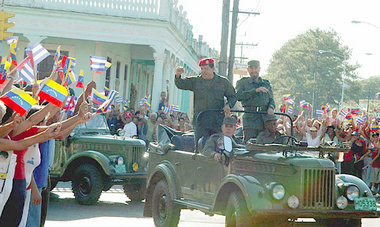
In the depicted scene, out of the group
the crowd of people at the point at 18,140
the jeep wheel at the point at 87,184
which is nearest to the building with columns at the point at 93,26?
the jeep wheel at the point at 87,184

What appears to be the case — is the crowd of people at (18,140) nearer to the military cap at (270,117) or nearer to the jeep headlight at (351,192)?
the jeep headlight at (351,192)

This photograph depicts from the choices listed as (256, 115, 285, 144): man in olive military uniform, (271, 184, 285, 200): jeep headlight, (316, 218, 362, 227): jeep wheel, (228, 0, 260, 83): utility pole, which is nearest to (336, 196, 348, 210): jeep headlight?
(316, 218, 362, 227): jeep wheel

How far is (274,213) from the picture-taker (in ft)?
26.2

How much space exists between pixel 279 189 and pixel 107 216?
4.70 m

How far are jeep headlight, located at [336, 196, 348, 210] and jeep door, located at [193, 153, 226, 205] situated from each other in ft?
4.78

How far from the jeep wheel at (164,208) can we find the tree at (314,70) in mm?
83541

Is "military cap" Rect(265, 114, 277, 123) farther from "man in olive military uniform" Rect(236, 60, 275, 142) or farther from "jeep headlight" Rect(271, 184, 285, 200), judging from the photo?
"jeep headlight" Rect(271, 184, 285, 200)

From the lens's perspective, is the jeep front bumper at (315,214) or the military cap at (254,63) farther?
the military cap at (254,63)

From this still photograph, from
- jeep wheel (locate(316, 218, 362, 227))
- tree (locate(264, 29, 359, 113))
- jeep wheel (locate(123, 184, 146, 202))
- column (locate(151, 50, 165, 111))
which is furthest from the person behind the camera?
tree (locate(264, 29, 359, 113))

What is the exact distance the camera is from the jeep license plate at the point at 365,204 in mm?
8398

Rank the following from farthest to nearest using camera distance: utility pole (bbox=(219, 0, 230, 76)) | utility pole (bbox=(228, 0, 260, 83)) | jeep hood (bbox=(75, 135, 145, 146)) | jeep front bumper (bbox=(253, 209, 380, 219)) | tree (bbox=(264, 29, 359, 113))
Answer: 1. tree (bbox=(264, 29, 359, 113))
2. utility pole (bbox=(228, 0, 260, 83))
3. utility pole (bbox=(219, 0, 230, 76))
4. jeep hood (bbox=(75, 135, 145, 146))
5. jeep front bumper (bbox=(253, 209, 380, 219))

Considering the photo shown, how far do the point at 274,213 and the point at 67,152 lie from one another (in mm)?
6826

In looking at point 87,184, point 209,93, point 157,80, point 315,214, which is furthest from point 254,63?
point 157,80

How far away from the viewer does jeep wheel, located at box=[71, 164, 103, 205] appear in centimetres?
1349
